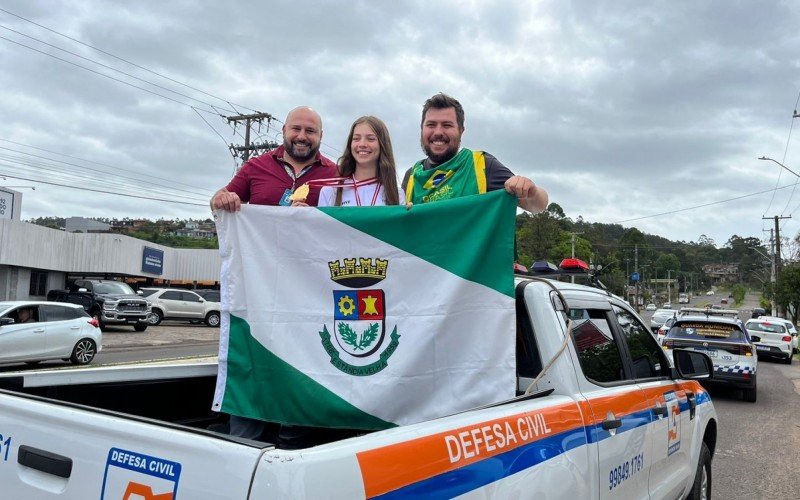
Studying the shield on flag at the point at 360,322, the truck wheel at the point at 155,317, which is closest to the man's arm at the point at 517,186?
the shield on flag at the point at 360,322

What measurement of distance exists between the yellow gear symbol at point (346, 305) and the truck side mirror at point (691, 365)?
2.35 m

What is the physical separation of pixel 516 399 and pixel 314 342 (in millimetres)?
899

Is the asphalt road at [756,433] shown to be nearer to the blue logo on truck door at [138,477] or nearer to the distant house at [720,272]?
the blue logo on truck door at [138,477]

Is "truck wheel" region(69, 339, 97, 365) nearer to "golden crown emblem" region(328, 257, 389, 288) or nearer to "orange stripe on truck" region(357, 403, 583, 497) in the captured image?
"golden crown emblem" region(328, 257, 389, 288)

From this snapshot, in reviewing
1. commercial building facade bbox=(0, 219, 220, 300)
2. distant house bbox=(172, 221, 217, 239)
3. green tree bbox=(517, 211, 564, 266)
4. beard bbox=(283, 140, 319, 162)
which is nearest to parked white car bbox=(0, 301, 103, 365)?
beard bbox=(283, 140, 319, 162)

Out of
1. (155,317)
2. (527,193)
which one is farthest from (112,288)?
(527,193)

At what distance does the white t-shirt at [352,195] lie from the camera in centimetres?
334

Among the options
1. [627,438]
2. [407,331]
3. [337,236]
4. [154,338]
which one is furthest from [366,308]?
[154,338]

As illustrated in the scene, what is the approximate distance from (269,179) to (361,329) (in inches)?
51.6

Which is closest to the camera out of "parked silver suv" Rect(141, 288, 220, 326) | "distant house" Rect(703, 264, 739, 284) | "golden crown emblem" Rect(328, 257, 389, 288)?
"golden crown emblem" Rect(328, 257, 389, 288)

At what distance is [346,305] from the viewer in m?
2.68

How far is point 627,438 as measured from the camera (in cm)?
288

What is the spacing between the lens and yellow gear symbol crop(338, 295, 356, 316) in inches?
105

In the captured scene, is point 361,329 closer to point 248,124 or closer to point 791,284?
point 248,124
